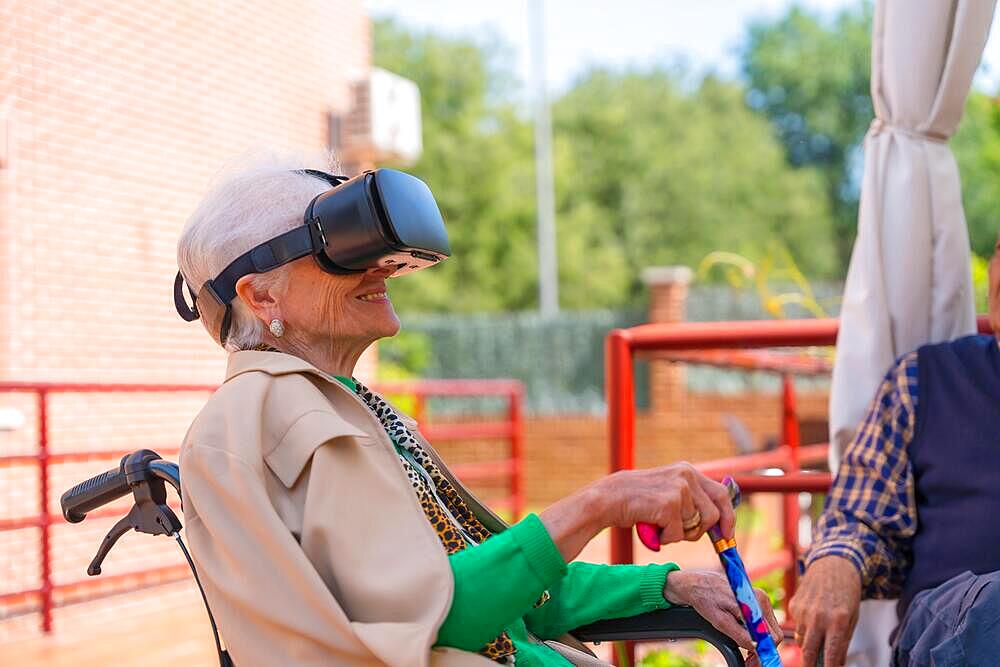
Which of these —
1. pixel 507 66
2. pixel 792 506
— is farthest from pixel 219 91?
pixel 507 66

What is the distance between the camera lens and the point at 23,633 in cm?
483

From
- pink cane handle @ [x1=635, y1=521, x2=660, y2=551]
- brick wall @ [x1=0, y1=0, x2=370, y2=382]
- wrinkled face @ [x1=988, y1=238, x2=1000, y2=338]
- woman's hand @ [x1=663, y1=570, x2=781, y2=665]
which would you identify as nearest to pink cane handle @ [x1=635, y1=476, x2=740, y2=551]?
pink cane handle @ [x1=635, y1=521, x2=660, y2=551]

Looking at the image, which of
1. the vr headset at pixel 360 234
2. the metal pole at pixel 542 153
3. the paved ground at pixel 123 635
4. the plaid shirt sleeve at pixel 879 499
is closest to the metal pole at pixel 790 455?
the plaid shirt sleeve at pixel 879 499

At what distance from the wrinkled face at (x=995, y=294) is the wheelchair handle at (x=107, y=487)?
1.43 m

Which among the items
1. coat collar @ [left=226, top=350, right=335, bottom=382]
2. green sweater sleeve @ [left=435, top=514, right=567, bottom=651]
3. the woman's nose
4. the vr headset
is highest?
the vr headset

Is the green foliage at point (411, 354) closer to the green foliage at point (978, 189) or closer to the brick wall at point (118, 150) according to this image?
the brick wall at point (118, 150)

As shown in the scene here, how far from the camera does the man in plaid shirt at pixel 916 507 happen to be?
6.06 feet

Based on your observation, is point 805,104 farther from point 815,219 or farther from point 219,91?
point 219,91

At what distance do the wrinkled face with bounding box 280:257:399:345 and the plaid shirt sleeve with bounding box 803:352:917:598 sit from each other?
36.4 inches

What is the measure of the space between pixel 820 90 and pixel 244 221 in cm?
3356

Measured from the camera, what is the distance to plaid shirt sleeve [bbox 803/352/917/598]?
198cm

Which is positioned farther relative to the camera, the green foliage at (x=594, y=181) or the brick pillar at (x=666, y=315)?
the green foliage at (x=594, y=181)

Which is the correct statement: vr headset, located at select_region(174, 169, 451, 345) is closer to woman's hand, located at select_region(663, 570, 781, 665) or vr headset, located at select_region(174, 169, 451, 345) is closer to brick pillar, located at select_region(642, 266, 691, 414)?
woman's hand, located at select_region(663, 570, 781, 665)

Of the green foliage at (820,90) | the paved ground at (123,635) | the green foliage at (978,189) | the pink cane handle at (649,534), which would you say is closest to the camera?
the pink cane handle at (649,534)
